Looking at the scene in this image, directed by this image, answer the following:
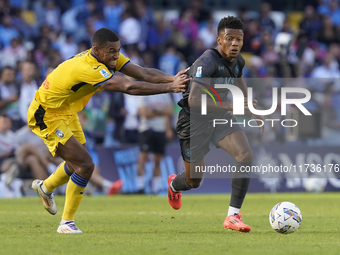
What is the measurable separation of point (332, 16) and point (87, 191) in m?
11.9

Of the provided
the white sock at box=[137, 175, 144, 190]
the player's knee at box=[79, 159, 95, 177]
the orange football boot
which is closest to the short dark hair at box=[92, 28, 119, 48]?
the player's knee at box=[79, 159, 95, 177]

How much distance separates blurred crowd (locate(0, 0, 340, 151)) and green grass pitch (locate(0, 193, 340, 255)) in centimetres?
297

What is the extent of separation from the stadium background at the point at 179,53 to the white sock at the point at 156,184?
177mm

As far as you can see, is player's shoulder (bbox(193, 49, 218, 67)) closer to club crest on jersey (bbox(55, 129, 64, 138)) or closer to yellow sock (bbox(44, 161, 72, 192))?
club crest on jersey (bbox(55, 129, 64, 138))

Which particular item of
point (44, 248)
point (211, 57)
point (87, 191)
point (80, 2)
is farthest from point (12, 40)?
point (44, 248)

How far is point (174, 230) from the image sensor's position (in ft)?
23.4

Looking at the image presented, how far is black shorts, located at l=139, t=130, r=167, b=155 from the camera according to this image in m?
13.5

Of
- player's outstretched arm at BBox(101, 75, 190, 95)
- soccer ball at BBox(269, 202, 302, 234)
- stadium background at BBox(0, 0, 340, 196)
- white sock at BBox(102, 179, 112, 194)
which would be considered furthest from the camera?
stadium background at BBox(0, 0, 340, 196)

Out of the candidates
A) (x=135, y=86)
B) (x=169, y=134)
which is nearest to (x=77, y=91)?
(x=135, y=86)

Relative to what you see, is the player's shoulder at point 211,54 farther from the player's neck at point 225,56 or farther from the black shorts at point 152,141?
the black shorts at point 152,141

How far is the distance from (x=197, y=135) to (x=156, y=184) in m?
6.35

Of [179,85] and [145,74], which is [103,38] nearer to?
[145,74]

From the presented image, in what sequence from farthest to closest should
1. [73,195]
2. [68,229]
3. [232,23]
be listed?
[232,23] → [73,195] → [68,229]

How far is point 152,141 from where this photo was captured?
1354cm
